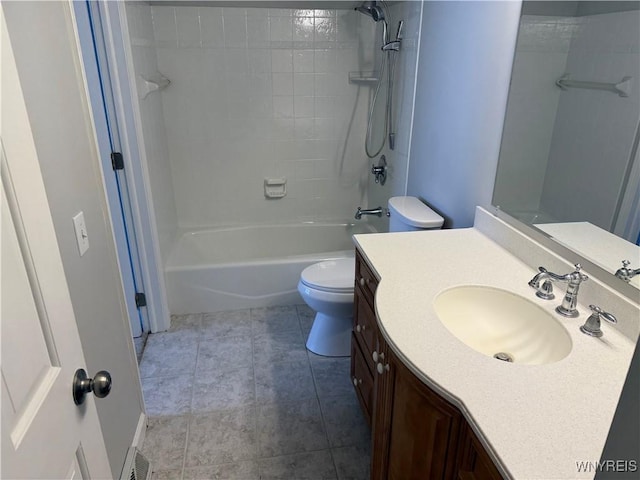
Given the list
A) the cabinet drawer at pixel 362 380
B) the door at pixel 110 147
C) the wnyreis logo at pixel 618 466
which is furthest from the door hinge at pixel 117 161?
the wnyreis logo at pixel 618 466

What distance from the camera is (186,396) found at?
213cm

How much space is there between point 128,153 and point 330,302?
129 centimetres

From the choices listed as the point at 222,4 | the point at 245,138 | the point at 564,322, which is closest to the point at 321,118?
the point at 245,138

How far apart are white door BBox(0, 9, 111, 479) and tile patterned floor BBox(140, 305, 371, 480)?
1122mm

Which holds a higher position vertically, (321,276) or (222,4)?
(222,4)

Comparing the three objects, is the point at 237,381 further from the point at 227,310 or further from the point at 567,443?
the point at 567,443

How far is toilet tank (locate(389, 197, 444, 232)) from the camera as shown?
2027 mm

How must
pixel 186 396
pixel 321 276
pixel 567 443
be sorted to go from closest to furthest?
pixel 567 443 → pixel 186 396 → pixel 321 276

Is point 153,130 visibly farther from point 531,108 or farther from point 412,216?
point 531,108

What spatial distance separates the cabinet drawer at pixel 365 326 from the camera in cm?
163

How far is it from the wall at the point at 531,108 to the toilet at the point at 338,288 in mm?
475

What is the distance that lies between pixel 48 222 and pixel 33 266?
0.31 feet

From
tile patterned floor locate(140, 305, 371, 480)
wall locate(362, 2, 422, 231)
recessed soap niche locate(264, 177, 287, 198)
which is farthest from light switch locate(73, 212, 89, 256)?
recessed soap niche locate(264, 177, 287, 198)

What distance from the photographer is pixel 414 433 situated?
1.12 m
